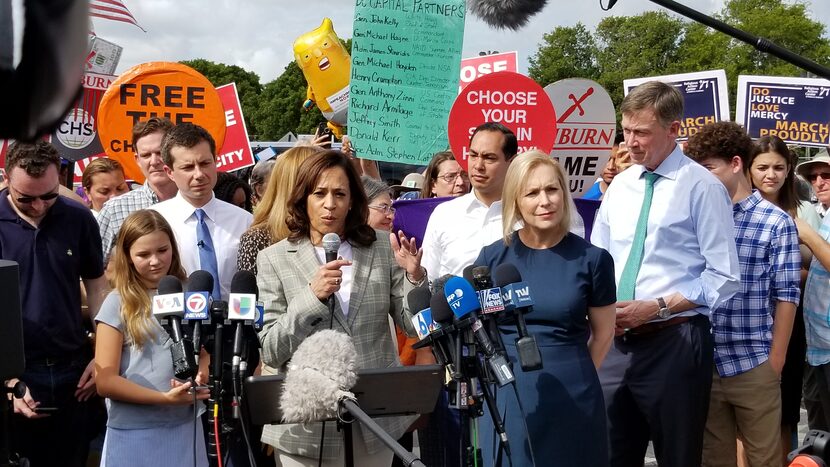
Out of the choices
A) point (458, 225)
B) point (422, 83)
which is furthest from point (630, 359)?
point (422, 83)

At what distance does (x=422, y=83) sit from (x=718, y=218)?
2996 mm

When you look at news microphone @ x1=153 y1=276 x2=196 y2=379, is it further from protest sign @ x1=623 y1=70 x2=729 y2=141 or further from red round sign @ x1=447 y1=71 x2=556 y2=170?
protest sign @ x1=623 y1=70 x2=729 y2=141

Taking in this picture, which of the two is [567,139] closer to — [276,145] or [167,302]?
[167,302]

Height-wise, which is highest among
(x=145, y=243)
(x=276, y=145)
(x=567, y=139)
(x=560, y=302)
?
(x=276, y=145)

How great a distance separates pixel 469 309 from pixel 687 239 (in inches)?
70.5

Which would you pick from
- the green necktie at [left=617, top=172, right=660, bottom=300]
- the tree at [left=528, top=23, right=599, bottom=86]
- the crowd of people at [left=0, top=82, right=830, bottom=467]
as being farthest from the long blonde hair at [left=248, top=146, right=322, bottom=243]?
the tree at [left=528, top=23, right=599, bottom=86]

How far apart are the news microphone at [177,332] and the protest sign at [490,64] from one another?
6911 mm

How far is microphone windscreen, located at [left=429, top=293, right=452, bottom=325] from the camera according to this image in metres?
3.18

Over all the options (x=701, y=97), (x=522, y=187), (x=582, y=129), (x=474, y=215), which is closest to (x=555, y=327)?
(x=522, y=187)

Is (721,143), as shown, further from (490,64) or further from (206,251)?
(490,64)

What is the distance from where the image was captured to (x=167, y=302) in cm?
325

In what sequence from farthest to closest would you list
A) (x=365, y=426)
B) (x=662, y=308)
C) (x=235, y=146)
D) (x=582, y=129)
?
(x=235, y=146) < (x=582, y=129) < (x=662, y=308) < (x=365, y=426)

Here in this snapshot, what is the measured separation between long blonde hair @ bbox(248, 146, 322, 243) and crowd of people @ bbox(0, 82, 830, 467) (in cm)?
1

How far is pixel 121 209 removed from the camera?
5648 mm
